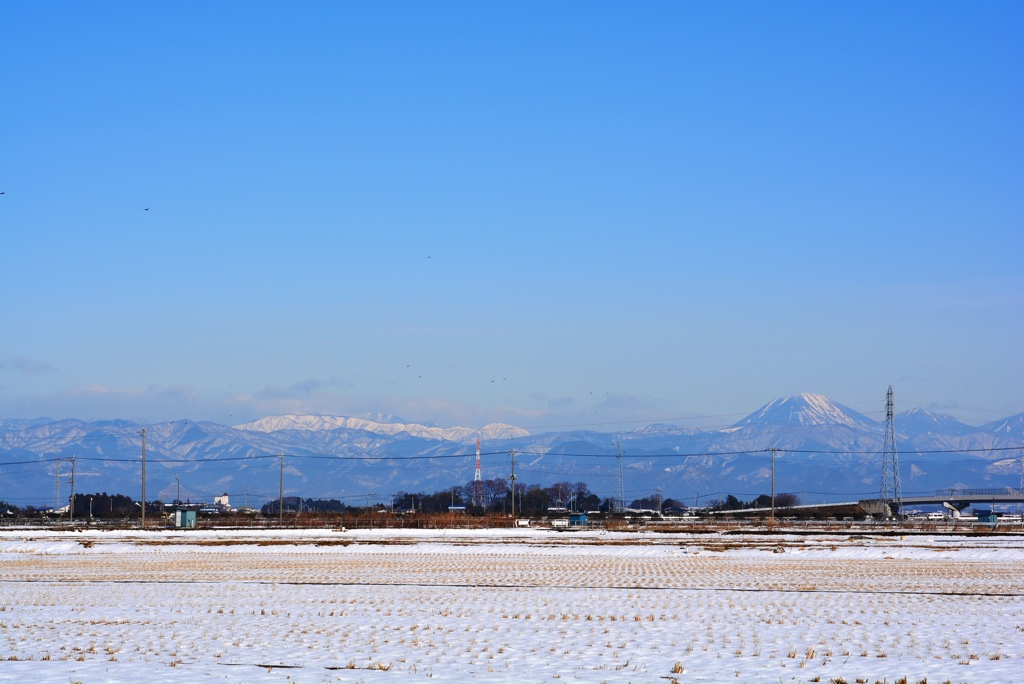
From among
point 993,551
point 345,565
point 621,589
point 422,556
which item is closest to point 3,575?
point 345,565

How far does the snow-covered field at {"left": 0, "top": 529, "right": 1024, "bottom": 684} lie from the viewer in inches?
632

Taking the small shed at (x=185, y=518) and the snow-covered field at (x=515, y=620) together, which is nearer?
the snow-covered field at (x=515, y=620)

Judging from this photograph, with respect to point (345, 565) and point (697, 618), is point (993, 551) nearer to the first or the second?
point (345, 565)

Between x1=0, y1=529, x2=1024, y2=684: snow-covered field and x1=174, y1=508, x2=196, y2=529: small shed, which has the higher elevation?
x1=0, y1=529, x2=1024, y2=684: snow-covered field

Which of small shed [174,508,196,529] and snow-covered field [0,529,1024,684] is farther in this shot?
small shed [174,508,196,529]

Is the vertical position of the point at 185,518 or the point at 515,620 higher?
the point at 515,620

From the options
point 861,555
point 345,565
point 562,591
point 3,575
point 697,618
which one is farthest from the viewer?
point 861,555

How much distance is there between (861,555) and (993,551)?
6.97m

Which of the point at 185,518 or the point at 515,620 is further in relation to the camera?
the point at 185,518

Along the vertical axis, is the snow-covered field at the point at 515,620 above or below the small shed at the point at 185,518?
above

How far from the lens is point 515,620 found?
2252 cm

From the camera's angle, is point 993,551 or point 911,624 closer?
point 911,624

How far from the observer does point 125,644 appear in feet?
61.3

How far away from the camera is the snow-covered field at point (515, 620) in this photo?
16062 mm
